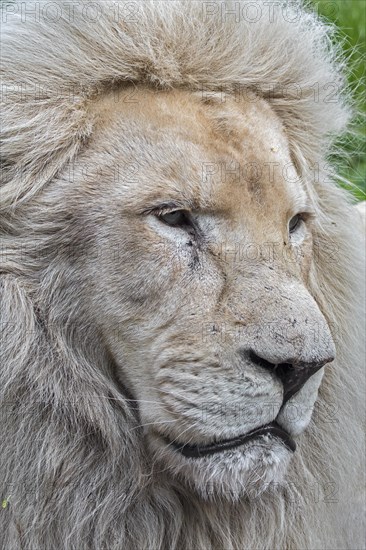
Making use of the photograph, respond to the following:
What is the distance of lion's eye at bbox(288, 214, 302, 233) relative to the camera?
2516 mm

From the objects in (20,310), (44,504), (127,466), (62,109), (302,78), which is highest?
(302,78)

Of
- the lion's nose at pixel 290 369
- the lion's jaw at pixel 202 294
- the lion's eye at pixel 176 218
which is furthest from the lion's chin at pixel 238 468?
the lion's eye at pixel 176 218

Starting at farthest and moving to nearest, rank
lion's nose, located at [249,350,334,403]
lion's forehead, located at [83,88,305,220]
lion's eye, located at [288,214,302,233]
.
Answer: lion's eye, located at [288,214,302,233] < lion's forehead, located at [83,88,305,220] < lion's nose, located at [249,350,334,403]

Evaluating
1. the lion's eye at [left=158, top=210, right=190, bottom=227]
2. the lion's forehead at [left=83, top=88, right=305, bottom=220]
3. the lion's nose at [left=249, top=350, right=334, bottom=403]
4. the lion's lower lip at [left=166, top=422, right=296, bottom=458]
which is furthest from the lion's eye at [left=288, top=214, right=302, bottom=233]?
the lion's lower lip at [left=166, top=422, right=296, bottom=458]

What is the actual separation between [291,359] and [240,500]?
0.52 meters

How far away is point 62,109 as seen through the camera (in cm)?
234

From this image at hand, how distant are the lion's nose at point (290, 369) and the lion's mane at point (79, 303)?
1.29ft

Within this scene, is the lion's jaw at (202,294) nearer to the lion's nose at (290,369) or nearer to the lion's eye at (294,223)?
the lion's nose at (290,369)

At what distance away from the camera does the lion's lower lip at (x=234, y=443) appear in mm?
2170

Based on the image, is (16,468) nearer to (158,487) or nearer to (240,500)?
(158,487)

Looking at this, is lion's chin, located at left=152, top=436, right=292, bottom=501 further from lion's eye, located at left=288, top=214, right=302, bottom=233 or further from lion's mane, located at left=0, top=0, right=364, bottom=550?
lion's eye, located at left=288, top=214, right=302, bottom=233

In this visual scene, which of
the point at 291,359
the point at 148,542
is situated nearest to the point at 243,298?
the point at 291,359

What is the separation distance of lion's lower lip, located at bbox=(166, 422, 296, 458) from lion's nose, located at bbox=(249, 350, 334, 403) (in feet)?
0.27

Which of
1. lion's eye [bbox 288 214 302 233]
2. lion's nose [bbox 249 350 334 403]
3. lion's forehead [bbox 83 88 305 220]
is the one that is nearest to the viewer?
lion's nose [bbox 249 350 334 403]
